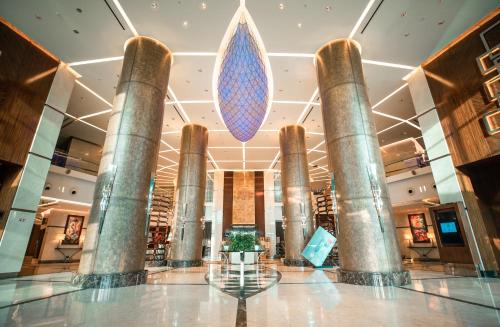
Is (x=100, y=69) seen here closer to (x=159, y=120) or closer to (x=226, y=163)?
(x=159, y=120)

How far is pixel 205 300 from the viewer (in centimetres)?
344

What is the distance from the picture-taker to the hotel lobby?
334cm

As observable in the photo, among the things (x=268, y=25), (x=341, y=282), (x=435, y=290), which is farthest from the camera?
(x=268, y=25)

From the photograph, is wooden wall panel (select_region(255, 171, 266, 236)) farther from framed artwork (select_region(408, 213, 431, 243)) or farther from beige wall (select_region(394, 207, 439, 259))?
framed artwork (select_region(408, 213, 431, 243))

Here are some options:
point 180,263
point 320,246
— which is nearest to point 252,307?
point 320,246

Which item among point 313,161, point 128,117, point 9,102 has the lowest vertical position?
point 128,117

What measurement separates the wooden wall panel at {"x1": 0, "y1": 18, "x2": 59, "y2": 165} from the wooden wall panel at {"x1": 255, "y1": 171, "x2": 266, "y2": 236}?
1616 cm

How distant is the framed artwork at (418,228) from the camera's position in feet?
45.0

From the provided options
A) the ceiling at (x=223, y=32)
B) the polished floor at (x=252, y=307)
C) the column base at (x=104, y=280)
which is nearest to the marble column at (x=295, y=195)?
the ceiling at (x=223, y=32)

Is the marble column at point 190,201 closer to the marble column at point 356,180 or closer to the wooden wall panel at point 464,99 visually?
the marble column at point 356,180

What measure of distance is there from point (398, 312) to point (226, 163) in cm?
1724

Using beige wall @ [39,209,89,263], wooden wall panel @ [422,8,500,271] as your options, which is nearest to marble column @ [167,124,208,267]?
beige wall @ [39,209,89,263]

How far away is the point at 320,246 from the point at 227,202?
12523 millimetres

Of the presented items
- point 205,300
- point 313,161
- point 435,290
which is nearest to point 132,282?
point 205,300
